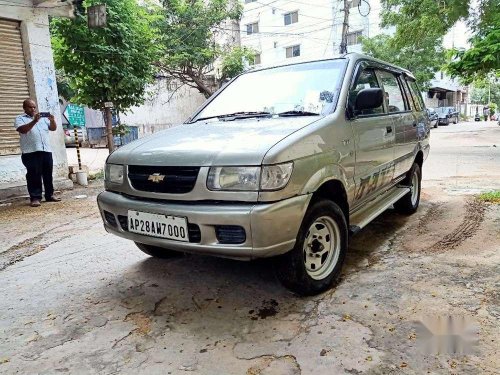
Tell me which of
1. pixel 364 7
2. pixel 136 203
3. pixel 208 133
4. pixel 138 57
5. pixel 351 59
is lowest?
pixel 136 203

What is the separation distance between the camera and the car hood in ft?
7.34

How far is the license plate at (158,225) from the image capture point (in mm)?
2299

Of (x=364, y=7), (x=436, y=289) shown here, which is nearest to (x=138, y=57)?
(x=436, y=289)

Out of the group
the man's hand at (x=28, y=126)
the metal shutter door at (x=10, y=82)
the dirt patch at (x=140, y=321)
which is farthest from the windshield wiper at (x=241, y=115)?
the metal shutter door at (x=10, y=82)

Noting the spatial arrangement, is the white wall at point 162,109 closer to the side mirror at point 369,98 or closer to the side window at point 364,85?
the side window at point 364,85

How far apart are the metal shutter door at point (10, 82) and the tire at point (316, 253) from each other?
6.10 m

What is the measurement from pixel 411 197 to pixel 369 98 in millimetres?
2119

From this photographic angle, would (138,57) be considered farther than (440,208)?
Yes

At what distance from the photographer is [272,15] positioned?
2917cm

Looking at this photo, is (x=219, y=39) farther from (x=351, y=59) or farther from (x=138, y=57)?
(x=351, y=59)

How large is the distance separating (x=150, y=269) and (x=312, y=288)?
1.41m

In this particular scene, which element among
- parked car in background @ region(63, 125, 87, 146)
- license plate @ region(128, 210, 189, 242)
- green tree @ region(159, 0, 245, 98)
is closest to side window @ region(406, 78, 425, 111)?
license plate @ region(128, 210, 189, 242)

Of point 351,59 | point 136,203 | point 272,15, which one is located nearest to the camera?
point 136,203

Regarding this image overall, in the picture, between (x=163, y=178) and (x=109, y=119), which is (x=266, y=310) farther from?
(x=109, y=119)
